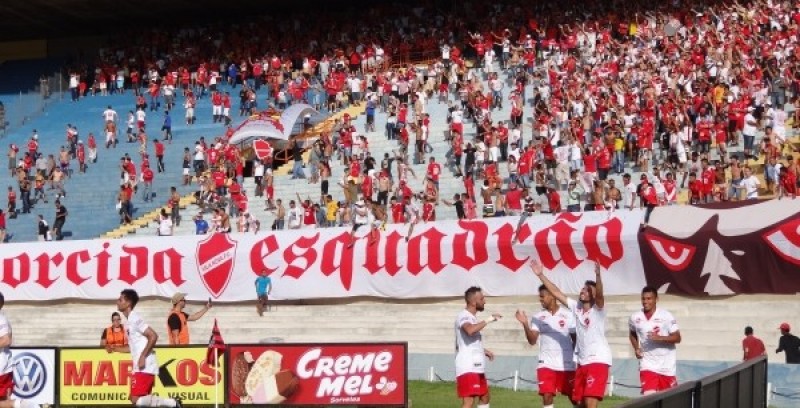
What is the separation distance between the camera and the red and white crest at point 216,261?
31281 millimetres

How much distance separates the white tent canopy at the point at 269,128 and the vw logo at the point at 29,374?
19500 mm

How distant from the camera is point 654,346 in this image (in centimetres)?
1402

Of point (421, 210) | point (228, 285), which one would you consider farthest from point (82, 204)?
point (421, 210)

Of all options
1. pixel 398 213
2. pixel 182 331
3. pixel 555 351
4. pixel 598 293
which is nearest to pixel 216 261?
pixel 398 213

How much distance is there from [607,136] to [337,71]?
13845 mm

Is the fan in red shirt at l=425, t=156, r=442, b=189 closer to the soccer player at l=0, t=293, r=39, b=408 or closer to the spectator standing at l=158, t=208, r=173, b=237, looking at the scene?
the spectator standing at l=158, t=208, r=173, b=237

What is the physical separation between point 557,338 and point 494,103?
900 inches

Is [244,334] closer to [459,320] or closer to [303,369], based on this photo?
[303,369]

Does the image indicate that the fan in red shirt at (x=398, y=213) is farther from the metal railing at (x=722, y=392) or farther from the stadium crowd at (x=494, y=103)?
the metal railing at (x=722, y=392)

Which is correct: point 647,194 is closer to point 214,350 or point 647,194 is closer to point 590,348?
point 214,350

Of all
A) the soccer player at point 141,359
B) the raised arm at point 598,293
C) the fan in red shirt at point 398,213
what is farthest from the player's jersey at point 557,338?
the fan in red shirt at point 398,213

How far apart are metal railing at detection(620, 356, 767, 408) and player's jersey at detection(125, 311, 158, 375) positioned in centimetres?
658

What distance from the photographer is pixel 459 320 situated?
14.5 meters

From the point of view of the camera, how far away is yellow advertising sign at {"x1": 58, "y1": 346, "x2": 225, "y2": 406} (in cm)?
1892
